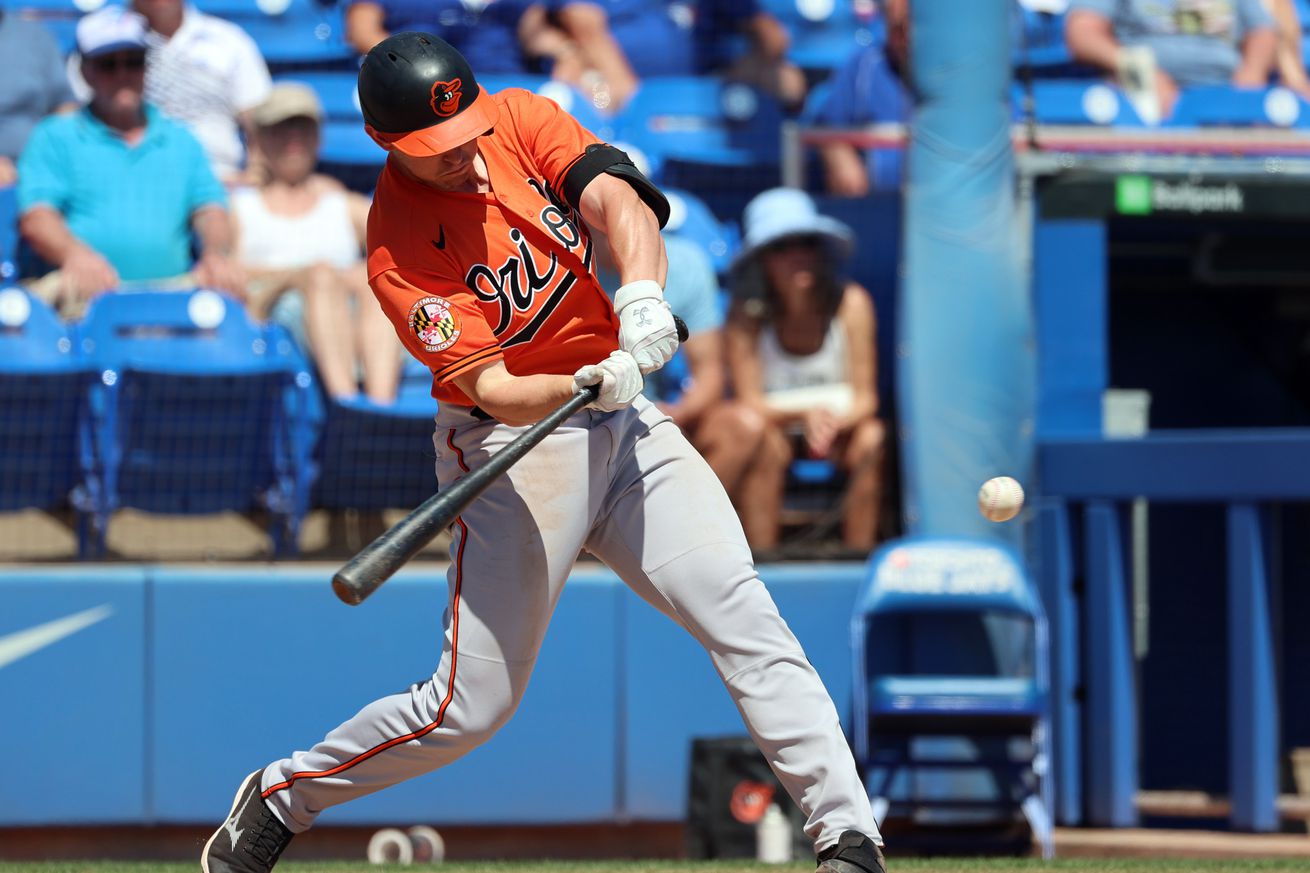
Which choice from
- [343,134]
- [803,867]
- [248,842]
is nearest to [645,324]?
[248,842]

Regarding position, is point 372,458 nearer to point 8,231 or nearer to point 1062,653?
point 8,231

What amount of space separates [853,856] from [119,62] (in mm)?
4763

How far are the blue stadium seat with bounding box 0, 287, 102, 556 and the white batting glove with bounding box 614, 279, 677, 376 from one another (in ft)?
11.1

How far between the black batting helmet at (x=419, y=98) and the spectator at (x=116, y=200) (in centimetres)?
333

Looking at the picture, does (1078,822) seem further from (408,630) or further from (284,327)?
(284,327)

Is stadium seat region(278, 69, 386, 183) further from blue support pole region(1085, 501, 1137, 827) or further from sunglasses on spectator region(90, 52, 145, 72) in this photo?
blue support pole region(1085, 501, 1137, 827)

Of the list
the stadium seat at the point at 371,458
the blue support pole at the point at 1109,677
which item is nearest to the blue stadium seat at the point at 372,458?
the stadium seat at the point at 371,458

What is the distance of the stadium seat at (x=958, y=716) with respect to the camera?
5152 mm

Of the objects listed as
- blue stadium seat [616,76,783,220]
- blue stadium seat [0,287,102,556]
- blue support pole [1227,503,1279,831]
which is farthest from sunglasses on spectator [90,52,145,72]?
blue support pole [1227,503,1279,831]

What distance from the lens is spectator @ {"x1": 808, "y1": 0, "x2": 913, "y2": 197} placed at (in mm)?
6281

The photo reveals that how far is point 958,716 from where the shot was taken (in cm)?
522

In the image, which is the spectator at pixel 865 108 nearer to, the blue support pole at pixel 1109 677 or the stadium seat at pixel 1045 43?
the stadium seat at pixel 1045 43

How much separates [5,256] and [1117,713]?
433cm

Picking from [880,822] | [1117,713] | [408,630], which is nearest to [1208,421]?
[1117,713]
